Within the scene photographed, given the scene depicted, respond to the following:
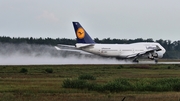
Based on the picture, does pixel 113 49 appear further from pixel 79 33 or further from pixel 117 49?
pixel 79 33

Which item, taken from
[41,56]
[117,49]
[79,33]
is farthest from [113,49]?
[41,56]

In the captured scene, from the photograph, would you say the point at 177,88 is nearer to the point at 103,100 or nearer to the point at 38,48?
the point at 103,100

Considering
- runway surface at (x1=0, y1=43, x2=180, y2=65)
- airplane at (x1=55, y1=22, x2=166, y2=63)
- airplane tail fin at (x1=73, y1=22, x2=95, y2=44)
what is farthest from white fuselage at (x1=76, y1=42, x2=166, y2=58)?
runway surface at (x1=0, y1=43, x2=180, y2=65)

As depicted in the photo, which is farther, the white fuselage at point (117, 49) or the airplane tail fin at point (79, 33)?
the white fuselage at point (117, 49)

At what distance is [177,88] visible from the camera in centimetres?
3906

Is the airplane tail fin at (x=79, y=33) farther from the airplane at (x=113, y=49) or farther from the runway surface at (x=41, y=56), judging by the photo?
the runway surface at (x=41, y=56)

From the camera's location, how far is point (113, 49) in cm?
10038

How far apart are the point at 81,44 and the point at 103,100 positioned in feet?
220

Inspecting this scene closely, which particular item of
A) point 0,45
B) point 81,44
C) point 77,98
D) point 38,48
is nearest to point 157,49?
point 81,44

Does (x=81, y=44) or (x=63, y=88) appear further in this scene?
(x=81, y=44)

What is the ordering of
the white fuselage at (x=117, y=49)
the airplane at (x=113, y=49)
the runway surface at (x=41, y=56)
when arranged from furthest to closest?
the white fuselage at (x=117, y=49) < the airplane at (x=113, y=49) < the runway surface at (x=41, y=56)

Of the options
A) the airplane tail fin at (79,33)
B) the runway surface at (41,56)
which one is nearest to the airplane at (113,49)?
the airplane tail fin at (79,33)

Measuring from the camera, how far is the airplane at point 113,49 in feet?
318

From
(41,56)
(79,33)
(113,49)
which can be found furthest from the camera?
(41,56)
